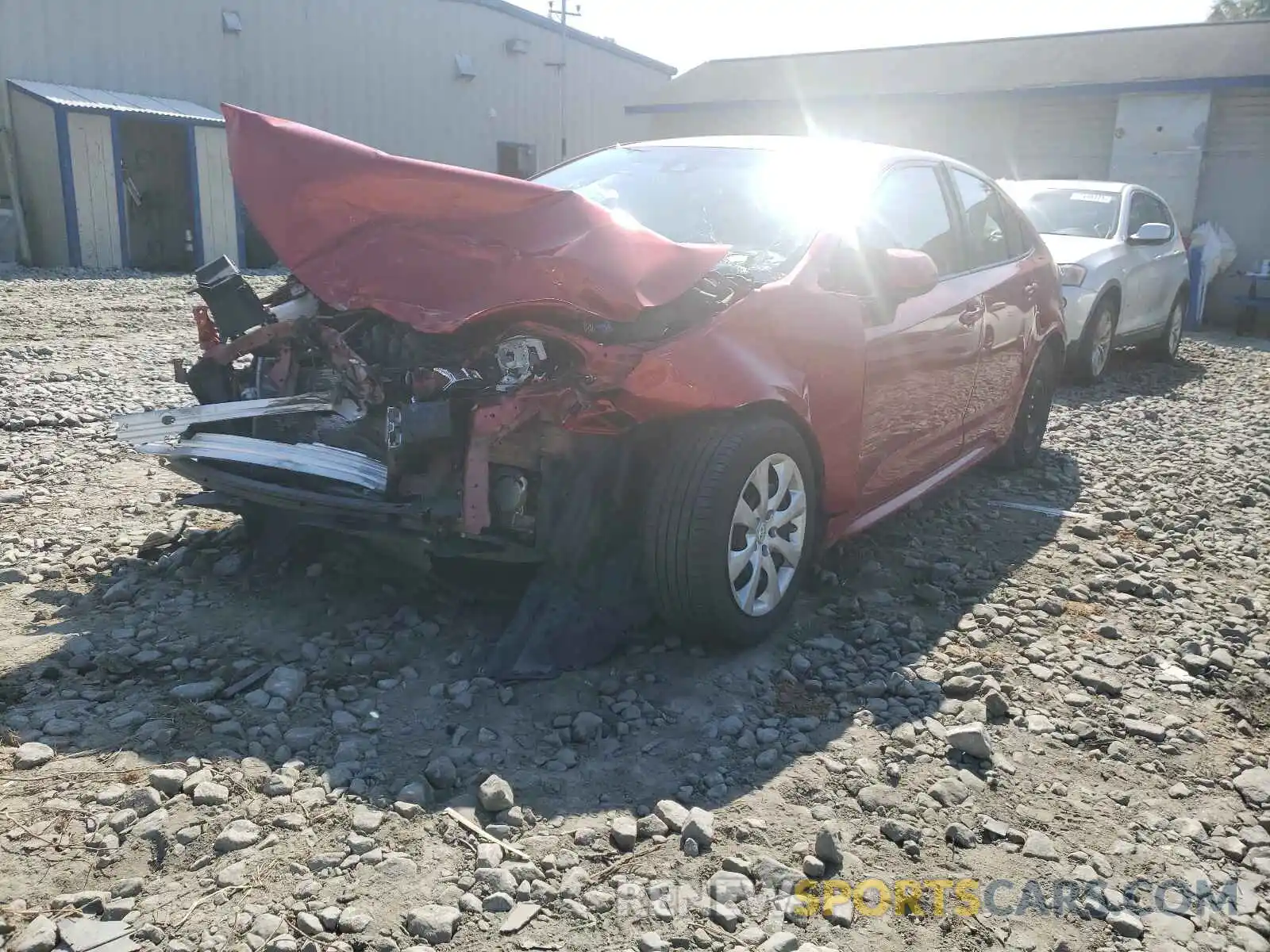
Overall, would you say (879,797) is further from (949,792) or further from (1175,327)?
(1175,327)

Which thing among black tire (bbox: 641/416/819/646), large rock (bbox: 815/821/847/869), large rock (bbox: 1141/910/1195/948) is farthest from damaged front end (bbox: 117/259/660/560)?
large rock (bbox: 1141/910/1195/948)

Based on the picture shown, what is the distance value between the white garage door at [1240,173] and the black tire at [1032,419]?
11850 mm

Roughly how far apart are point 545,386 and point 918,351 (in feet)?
5.95

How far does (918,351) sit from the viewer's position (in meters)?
4.28

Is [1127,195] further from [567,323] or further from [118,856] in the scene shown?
[118,856]

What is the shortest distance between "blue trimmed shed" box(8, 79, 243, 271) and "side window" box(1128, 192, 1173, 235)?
13627 mm

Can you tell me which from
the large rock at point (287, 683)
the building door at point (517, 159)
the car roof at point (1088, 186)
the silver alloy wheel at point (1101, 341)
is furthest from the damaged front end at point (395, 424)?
the building door at point (517, 159)

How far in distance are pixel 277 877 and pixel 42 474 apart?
3.61 meters

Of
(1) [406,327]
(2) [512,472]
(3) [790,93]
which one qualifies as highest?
(3) [790,93]

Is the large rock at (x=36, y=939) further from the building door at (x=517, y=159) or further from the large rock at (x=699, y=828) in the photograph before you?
the building door at (x=517, y=159)

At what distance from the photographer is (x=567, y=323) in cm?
320

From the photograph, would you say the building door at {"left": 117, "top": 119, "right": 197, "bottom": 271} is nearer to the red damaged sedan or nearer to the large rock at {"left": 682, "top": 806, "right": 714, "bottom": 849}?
the red damaged sedan

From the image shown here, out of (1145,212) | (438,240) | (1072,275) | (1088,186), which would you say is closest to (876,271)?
(438,240)

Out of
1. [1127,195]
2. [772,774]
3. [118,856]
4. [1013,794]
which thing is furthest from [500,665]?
[1127,195]
